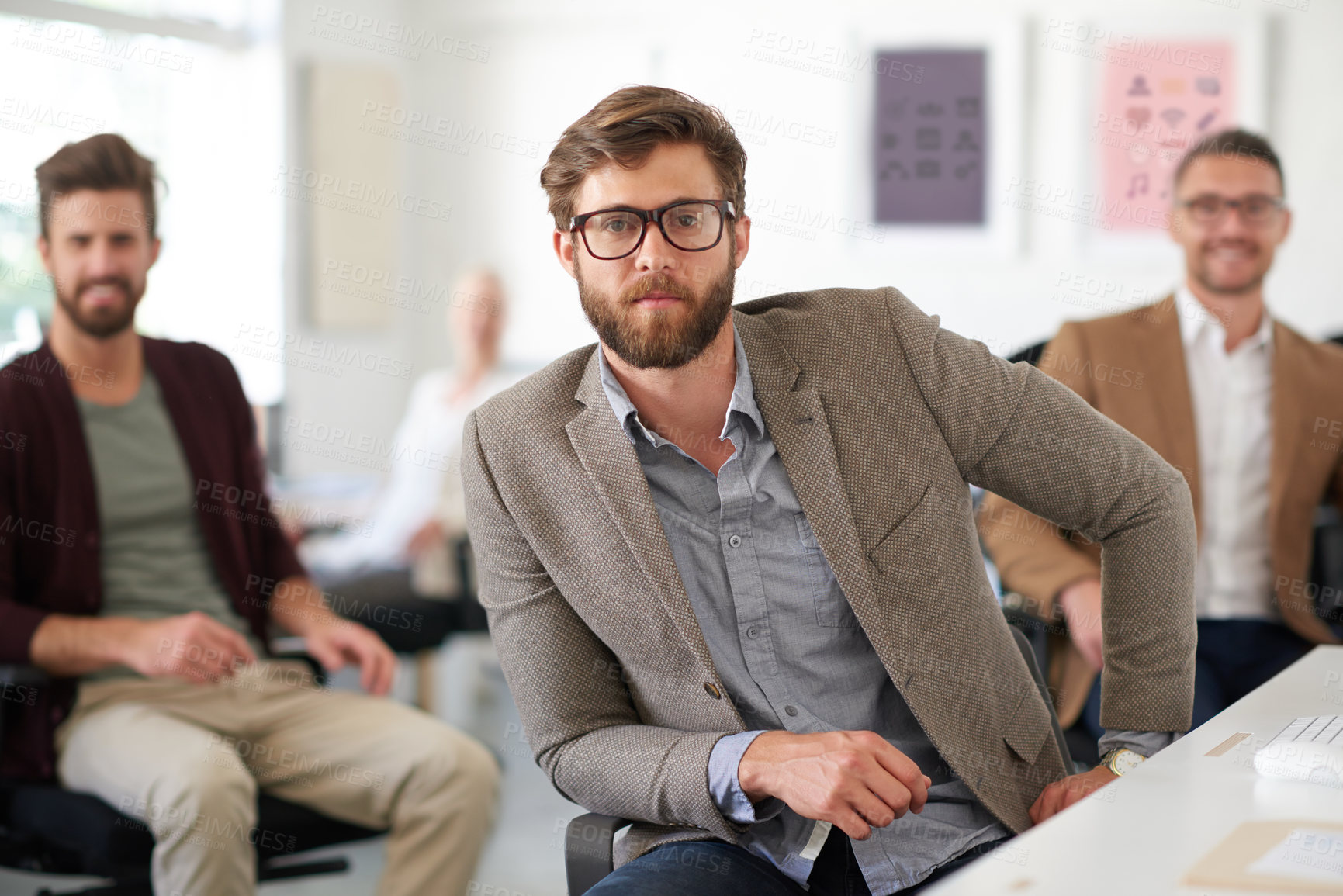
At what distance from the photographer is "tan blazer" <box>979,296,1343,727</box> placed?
2.32 meters

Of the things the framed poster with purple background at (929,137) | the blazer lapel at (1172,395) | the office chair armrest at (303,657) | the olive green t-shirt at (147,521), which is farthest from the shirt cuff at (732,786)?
the framed poster with purple background at (929,137)

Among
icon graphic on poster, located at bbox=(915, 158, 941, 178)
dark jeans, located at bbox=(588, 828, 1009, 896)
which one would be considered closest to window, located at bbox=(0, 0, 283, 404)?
icon graphic on poster, located at bbox=(915, 158, 941, 178)

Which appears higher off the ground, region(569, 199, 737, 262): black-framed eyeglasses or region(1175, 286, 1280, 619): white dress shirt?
region(569, 199, 737, 262): black-framed eyeglasses

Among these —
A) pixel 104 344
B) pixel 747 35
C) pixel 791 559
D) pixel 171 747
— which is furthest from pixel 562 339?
pixel 791 559

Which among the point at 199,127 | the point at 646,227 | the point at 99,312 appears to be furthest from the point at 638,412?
the point at 199,127

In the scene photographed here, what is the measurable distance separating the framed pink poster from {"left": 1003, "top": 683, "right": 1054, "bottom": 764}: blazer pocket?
3020 millimetres

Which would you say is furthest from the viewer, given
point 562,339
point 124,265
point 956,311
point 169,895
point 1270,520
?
point 562,339

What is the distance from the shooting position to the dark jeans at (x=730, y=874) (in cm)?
138

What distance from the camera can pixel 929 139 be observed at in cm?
441

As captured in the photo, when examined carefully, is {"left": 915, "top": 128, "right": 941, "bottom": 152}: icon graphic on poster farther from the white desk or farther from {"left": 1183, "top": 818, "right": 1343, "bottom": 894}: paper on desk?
{"left": 1183, "top": 818, "right": 1343, "bottom": 894}: paper on desk

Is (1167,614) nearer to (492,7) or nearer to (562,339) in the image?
(562,339)

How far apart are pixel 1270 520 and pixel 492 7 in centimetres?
373

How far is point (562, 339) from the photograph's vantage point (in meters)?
4.98

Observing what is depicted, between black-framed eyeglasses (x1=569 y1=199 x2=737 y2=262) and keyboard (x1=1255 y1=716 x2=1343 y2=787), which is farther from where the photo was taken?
black-framed eyeglasses (x1=569 y1=199 x2=737 y2=262)
